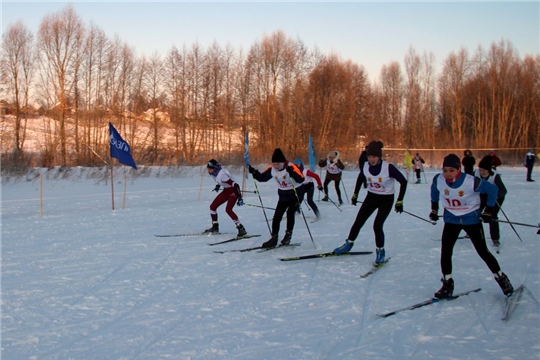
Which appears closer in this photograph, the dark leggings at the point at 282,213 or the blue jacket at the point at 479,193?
the blue jacket at the point at 479,193

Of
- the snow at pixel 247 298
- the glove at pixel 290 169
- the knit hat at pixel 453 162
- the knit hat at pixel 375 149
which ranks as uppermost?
the knit hat at pixel 375 149

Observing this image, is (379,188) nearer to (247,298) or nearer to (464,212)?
(464,212)

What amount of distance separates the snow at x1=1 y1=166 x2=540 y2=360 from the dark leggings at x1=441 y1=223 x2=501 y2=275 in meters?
0.43

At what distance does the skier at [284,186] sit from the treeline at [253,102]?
73.0ft

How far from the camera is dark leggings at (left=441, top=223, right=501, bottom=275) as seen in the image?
5.53 m

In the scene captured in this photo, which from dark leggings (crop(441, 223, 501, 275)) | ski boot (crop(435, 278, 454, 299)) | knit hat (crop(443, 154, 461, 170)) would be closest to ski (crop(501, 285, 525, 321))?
dark leggings (crop(441, 223, 501, 275))

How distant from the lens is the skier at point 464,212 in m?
5.52

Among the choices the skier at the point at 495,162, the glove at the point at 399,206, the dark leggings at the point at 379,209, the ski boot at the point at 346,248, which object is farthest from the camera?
the skier at the point at 495,162

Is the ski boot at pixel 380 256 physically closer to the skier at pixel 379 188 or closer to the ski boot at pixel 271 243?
the skier at pixel 379 188

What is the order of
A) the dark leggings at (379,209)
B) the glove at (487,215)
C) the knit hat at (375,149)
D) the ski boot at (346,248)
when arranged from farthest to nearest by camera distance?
the ski boot at (346,248) → the dark leggings at (379,209) → the knit hat at (375,149) → the glove at (487,215)

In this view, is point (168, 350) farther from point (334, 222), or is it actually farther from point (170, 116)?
point (170, 116)

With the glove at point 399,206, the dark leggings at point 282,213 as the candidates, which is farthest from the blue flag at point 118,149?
the glove at point 399,206

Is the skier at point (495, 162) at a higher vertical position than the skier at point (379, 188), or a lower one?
higher

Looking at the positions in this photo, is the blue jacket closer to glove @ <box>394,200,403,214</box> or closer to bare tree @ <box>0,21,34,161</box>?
glove @ <box>394,200,403,214</box>
